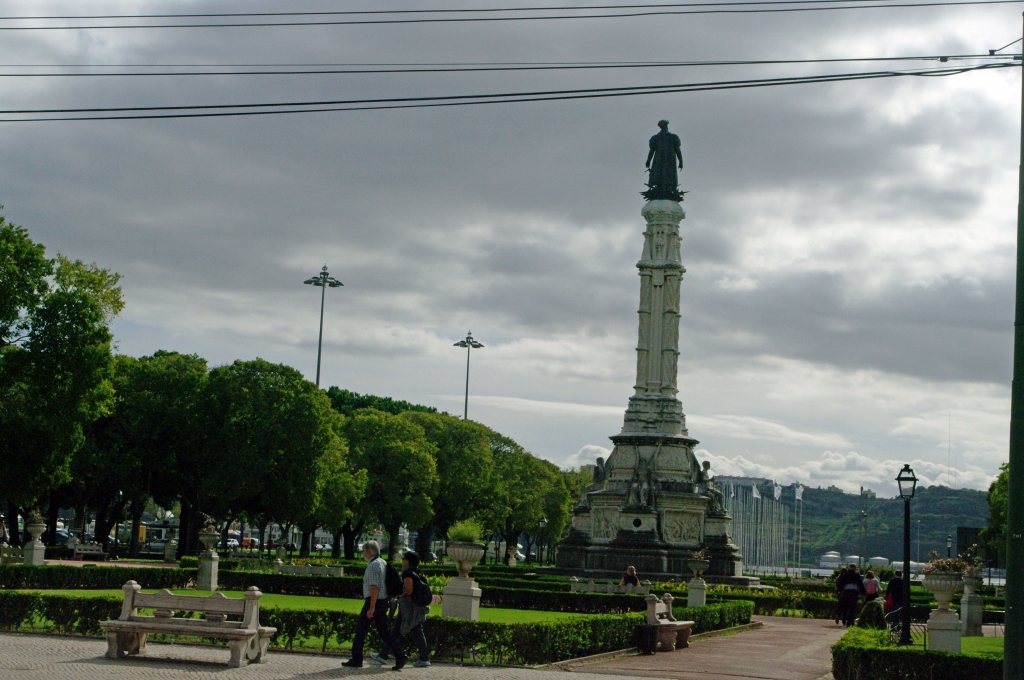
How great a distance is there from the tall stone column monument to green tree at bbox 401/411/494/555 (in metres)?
22.6

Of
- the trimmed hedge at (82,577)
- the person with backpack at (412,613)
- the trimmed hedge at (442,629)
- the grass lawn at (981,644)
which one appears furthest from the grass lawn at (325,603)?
the person with backpack at (412,613)

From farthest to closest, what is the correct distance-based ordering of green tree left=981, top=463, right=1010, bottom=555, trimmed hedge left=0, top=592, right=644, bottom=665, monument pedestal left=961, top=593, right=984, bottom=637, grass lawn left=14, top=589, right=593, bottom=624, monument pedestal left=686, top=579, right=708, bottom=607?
green tree left=981, top=463, right=1010, bottom=555 → monument pedestal left=961, top=593, right=984, bottom=637 → monument pedestal left=686, top=579, right=708, bottom=607 → grass lawn left=14, top=589, right=593, bottom=624 → trimmed hedge left=0, top=592, right=644, bottom=665

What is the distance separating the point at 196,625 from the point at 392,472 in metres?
61.0

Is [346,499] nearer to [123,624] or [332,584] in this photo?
[332,584]

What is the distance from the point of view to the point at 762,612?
152ft

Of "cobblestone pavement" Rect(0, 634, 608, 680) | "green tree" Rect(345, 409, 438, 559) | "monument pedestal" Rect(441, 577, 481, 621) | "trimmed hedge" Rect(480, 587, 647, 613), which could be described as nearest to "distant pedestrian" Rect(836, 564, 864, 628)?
"trimmed hedge" Rect(480, 587, 647, 613)

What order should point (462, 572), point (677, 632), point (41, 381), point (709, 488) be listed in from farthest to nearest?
point (709, 488), point (41, 381), point (677, 632), point (462, 572)

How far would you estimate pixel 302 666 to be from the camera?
18.8m

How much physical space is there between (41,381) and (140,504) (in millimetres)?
25102

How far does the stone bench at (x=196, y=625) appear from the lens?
18391mm

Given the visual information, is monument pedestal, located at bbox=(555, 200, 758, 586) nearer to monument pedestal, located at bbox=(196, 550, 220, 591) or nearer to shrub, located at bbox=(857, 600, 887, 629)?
monument pedestal, located at bbox=(196, 550, 220, 591)

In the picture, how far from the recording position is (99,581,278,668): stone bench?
1839 cm

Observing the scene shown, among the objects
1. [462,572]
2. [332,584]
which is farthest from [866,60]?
[332,584]

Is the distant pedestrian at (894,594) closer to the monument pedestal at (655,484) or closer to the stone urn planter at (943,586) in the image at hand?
the stone urn planter at (943,586)
